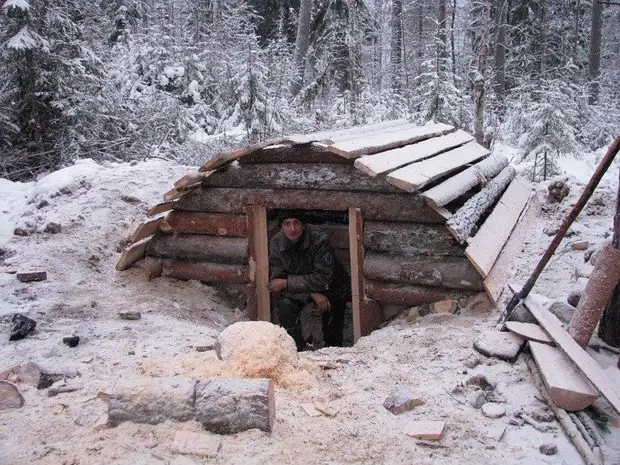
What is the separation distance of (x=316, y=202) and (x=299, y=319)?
182 centimetres

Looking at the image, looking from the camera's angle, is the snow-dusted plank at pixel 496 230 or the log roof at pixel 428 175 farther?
the log roof at pixel 428 175

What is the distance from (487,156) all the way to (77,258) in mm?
5685

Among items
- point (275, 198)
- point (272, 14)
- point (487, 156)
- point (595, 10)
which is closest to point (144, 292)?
point (275, 198)

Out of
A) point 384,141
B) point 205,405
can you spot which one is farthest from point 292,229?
point 205,405

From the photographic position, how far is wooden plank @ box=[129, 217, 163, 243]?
5652 mm

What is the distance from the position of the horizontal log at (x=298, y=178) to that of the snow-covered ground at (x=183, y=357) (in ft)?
4.20

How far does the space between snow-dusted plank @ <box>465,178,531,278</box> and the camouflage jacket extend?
1888mm

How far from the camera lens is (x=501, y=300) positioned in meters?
4.39

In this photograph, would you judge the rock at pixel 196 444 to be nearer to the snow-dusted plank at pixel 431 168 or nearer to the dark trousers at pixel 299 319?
the snow-dusted plank at pixel 431 168

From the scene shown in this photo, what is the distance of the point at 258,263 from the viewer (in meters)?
5.84

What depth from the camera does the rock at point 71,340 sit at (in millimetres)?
3976

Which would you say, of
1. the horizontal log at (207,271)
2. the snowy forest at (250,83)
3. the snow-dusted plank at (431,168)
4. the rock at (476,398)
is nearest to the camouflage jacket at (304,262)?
the horizontal log at (207,271)

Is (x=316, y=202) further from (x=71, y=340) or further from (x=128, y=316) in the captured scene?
(x=71, y=340)

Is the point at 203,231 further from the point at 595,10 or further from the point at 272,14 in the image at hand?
the point at 595,10
